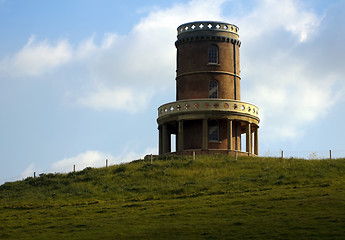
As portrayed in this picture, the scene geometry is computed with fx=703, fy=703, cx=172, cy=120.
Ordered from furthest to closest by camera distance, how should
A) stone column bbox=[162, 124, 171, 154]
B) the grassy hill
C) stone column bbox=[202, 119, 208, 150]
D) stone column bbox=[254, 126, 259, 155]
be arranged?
1. stone column bbox=[254, 126, 259, 155]
2. stone column bbox=[162, 124, 171, 154]
3. stone column bbox=[202, 119, 208, 150]
4. the grassy hill

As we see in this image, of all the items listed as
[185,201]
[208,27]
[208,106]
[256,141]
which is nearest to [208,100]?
[208,106]

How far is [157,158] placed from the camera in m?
58.5

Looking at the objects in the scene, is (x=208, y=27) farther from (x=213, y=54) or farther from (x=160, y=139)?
(x=160, y=139)

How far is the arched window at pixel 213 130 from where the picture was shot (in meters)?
62.5

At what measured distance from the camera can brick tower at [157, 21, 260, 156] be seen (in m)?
61.8

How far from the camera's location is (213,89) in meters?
64.5

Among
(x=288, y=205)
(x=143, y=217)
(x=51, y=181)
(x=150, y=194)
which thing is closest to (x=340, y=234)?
(x=288, y=205)

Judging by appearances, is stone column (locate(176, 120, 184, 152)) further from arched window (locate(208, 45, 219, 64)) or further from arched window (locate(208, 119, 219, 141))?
arched window (locate(208, 45, 219, 64))

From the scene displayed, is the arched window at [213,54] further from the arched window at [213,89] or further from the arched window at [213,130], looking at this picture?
the arched window at [213,130]

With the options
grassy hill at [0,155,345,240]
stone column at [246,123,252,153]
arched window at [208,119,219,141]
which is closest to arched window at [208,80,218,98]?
arched window at [208,119,219,141]

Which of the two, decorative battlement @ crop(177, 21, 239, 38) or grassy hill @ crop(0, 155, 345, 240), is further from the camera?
decorative battlement @ crop(177, 21, 239, 38)

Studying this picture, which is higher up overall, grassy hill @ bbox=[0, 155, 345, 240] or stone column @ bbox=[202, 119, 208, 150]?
stone column @ bbox=[202, 119, 208, 150]

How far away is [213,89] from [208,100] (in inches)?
121

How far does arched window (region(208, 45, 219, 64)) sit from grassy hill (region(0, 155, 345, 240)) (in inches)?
438
